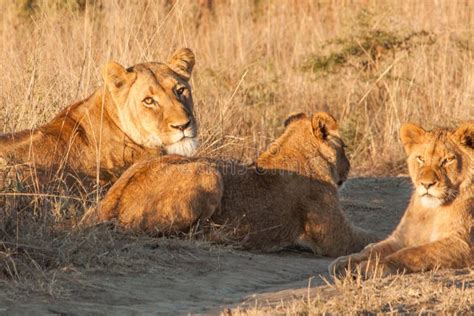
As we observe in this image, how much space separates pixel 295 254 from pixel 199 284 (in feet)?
A: 5.12

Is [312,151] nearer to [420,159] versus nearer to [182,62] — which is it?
[420,159]

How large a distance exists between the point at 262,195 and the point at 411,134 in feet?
3.82

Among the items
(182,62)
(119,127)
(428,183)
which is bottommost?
(428,183)

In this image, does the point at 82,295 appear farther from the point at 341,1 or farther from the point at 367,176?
the point at 341,1

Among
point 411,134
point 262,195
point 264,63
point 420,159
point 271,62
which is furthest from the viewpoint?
point 264,63

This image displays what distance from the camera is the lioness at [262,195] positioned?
6.49 m

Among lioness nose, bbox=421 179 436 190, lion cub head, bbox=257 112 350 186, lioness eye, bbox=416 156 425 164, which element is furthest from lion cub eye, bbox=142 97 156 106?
lioness nose, bbox=421 179 436 190

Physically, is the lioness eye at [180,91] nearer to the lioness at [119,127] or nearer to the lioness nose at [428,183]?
the lioness at [119,127]

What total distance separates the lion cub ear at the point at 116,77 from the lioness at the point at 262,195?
97 centimetres

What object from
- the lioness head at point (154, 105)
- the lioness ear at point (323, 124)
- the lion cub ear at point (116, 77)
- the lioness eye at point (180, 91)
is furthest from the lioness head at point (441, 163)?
the lion cub ear at point (116, 77)

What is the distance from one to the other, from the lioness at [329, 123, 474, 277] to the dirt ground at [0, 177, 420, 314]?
0.42 metres

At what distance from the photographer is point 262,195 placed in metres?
7.00

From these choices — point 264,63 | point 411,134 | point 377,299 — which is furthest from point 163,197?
point 264,63

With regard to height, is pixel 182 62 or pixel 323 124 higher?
pixel 182 62
